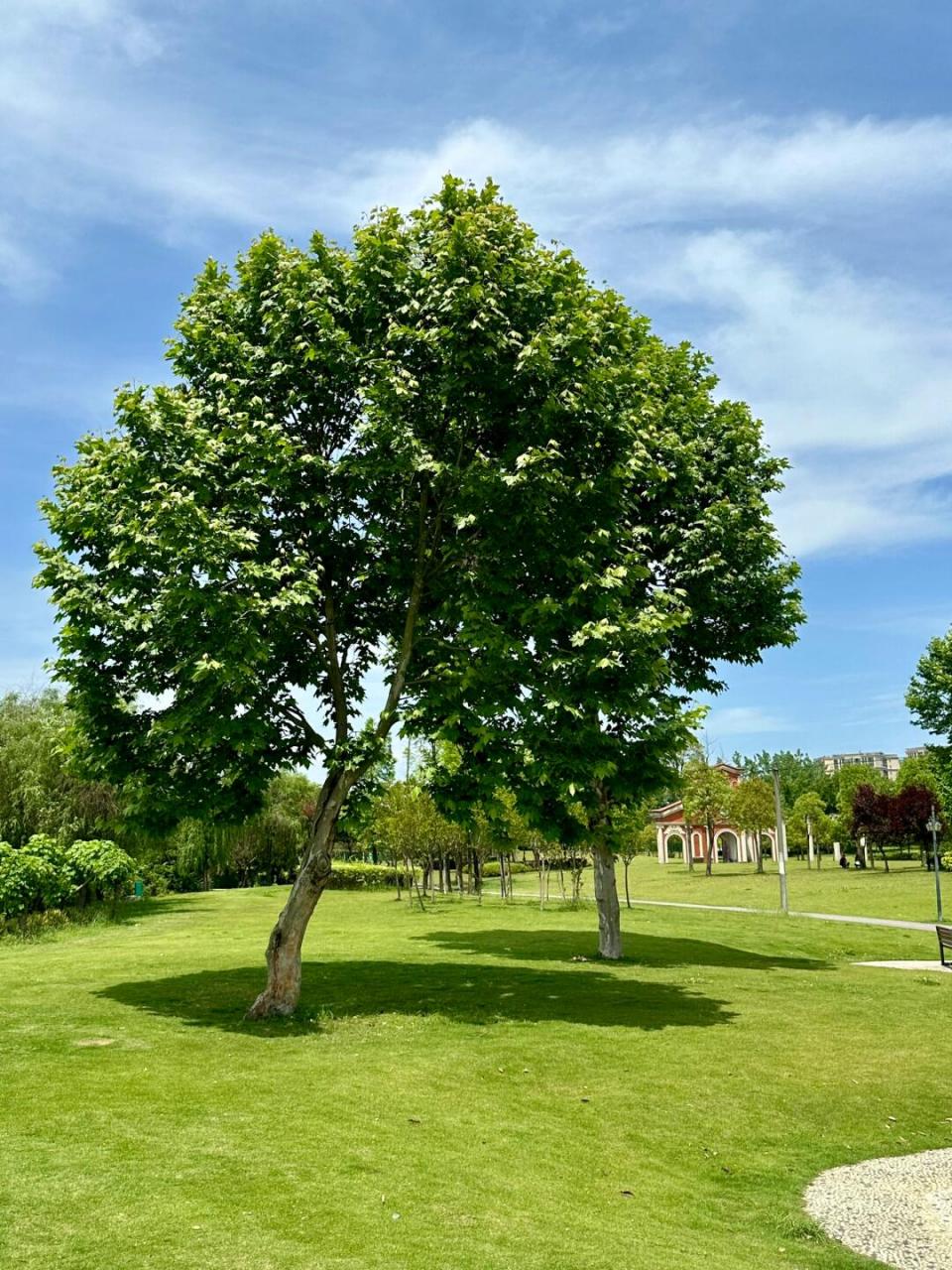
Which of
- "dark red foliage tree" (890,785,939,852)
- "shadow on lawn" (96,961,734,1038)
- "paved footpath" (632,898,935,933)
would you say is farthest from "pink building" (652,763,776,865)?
"shadow on lawn" (96,961,734,1038)

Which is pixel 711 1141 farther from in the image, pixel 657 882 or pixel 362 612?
pixel 657 882

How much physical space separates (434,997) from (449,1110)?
25.9ft

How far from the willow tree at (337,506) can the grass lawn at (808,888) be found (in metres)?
33.2

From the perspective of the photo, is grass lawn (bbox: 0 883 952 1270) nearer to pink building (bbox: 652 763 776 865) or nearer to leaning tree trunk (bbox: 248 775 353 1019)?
leaning tree trunk (bbox: 248 775 353 1019)

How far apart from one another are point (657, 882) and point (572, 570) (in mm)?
63330

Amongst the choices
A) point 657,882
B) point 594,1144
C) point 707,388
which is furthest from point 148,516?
point 657,882

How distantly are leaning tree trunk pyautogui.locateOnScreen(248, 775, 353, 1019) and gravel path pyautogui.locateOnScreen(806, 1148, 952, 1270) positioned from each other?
9237 millimetres

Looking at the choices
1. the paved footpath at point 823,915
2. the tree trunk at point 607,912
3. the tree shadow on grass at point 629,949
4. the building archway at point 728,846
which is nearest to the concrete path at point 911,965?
the tree shadow on grass at point 629,949

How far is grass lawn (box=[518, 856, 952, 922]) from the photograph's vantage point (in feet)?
161

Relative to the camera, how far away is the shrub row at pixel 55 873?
30.6 meters

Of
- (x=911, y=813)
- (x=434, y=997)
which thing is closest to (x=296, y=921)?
(x=434, y=997)

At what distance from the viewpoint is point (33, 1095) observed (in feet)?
35.3

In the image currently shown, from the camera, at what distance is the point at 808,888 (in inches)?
2520

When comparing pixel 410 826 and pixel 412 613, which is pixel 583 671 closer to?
pixel 412 613
